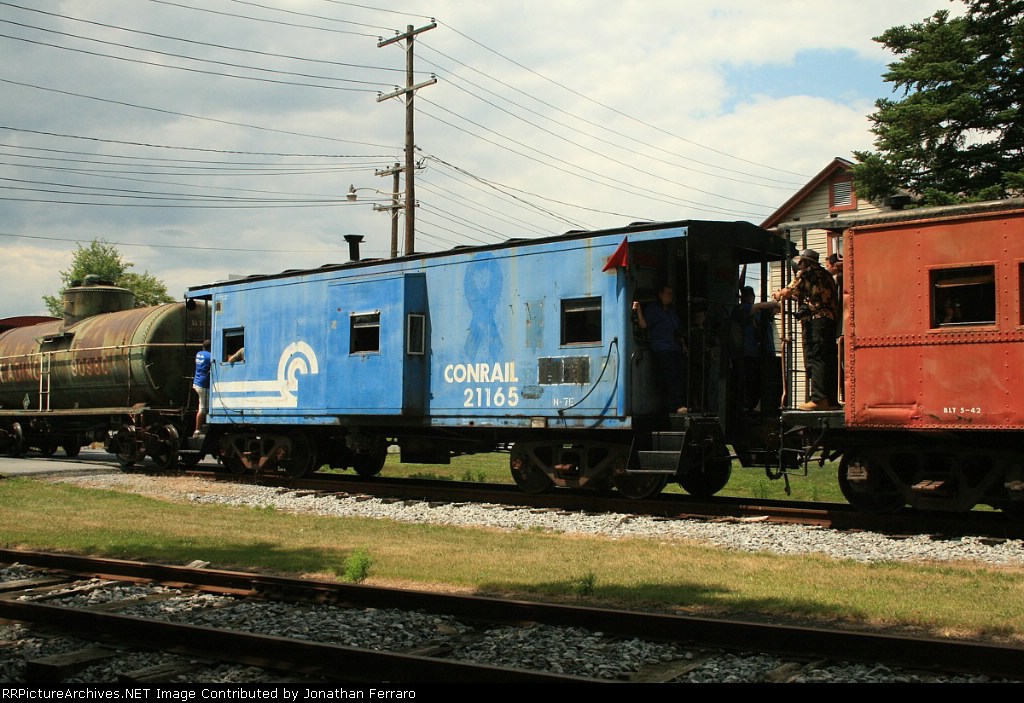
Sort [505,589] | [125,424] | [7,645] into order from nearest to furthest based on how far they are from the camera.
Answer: [7,645] → [505,589] → [125,424]

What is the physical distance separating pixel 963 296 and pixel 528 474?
247 inches

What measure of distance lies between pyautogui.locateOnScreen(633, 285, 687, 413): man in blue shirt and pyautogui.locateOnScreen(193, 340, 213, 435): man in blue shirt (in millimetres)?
9144

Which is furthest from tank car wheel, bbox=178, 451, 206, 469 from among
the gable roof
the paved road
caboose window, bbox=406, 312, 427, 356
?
the gable roof

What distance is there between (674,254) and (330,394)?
6.00m

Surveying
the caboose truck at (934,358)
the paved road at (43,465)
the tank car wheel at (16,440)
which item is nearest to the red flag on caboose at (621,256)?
the caboose truck at (934,358)

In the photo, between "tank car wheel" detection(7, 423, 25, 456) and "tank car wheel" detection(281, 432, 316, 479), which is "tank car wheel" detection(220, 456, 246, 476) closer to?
"tank car wheel" detection(281, 432, 316, 479)

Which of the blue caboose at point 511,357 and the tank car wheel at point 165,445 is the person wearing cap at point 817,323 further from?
the tank car wheel at point 165,445

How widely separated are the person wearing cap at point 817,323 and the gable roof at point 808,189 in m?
22.8

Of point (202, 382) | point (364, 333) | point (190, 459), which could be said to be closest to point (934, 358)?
point (364, 333)

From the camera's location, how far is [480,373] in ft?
45.5

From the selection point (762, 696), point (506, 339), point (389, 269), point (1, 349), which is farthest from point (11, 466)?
point (762, 696)

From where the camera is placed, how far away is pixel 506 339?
1355cm

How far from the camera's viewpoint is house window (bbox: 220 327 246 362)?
17.7 metres

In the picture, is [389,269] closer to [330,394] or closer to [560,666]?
[330,394]
